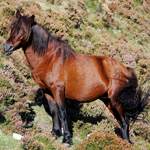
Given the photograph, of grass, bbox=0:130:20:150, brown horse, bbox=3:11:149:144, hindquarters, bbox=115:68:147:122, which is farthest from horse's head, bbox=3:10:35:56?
hindquarters, bbox=115:68:147:122

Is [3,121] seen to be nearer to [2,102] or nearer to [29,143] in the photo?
[2,102]

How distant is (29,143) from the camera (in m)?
3.05

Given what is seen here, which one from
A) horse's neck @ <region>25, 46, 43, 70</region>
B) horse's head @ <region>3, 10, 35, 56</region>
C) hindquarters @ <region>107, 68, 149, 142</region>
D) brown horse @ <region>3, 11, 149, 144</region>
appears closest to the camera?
horse's head @ <region>3, 10, 35, 56</region>

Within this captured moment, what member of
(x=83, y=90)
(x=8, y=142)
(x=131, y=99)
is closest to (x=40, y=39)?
(x=83, y=90)

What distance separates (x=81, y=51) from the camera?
1035cm

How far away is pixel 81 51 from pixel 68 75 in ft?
22.1

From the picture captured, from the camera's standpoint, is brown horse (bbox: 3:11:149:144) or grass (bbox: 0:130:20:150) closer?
grass (bbox: 0:130:20:150)

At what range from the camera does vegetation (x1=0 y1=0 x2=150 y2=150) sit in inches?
150

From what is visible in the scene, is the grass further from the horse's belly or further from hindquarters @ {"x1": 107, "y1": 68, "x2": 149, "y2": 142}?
hindquarters @ {"x1": 107, "y1": 68, "x2": 149, "y2": 142}

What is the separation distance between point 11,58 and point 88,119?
3830mm

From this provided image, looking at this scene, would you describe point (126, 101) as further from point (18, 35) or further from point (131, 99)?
point (18, 35)

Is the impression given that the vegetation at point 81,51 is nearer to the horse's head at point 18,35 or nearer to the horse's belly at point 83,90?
the horse's belly at point 83,90

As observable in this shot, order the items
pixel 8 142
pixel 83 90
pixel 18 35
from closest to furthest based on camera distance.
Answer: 1. pixel 8 142
2. pixel 18 35
3. pixel 83 90

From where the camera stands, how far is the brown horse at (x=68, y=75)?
11.8 feet
